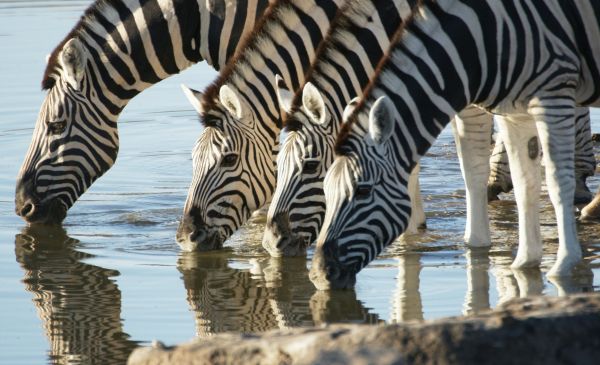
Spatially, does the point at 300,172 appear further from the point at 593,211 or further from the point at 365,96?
the point at 593,211

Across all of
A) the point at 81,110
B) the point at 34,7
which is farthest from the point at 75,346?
the point at 34,7

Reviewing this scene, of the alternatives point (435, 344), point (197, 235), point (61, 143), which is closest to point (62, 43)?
point (61, 143)

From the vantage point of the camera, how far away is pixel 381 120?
890cm

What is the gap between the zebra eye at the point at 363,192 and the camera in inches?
355

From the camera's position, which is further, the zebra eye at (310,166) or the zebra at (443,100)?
the zebra eye at (310,166)

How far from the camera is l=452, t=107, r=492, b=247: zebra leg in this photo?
10.6 m

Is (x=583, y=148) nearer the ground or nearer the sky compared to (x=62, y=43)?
nearer the ground

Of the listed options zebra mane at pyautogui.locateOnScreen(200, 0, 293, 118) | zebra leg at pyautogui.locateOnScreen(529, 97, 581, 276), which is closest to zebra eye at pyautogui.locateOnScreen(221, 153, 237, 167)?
zebra mane at pyautogui.locateOnScreen(200, 0, 293, 118)

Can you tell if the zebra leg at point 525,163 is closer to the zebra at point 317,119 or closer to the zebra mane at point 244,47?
the zebra at point 317,119

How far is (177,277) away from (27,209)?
2.75 meters

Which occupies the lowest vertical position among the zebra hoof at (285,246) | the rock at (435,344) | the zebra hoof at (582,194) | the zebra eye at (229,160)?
the rock at (435,344)

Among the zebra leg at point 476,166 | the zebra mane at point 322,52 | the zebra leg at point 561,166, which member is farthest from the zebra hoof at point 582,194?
the zebra mane at point 322,52

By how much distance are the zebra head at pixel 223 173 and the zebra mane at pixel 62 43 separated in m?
1.88

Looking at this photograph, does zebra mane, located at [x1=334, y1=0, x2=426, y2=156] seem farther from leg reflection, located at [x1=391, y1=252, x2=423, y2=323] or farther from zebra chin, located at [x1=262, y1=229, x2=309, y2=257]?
zebra chin, located at [x1=262, y1=229, x2=309, y2=257]
